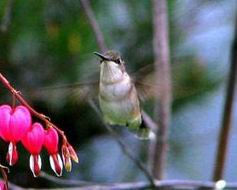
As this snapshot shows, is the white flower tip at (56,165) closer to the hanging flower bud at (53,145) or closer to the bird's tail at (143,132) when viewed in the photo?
the hanging flower bud at (53,145)

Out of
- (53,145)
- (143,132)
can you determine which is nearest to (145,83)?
(143,132)

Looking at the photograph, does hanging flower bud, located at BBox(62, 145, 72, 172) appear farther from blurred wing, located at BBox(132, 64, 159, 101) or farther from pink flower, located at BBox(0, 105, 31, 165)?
blurred wing, located at BBox(132, 64, 159, 101)

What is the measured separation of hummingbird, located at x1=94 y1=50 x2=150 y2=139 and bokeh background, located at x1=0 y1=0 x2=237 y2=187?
159 millimetres

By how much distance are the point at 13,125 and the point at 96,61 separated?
1331 millimetres

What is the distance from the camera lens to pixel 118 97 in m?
2.14

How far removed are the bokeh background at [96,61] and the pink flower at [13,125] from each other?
0.91 meters

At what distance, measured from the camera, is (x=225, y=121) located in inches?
87.9

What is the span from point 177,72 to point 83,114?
0.55m

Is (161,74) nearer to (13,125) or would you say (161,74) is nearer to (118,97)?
(118,97)

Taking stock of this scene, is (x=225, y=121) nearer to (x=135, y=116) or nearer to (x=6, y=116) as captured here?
(x=135, y=116)

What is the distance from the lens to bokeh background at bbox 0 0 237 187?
2.50 meters

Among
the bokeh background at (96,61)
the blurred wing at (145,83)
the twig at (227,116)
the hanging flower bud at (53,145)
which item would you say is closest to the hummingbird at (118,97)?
the blurred wing at (145,83)

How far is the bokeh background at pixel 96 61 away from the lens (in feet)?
8.20

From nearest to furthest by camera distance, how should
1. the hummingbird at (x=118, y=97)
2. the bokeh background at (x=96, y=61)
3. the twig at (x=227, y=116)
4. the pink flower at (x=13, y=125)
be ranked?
the pink flower at (x=13, y=125) → the hummingbird at (x=118, y=97) → the twig at (x=227, y=116) → the bokeh background at (x=96, y=61)
